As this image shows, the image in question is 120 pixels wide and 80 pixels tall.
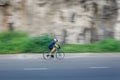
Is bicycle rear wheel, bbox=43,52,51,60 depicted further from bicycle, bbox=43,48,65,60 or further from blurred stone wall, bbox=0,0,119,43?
blurred stone wall, bbox=0,0,119,43

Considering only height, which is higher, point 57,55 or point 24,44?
point 24,44

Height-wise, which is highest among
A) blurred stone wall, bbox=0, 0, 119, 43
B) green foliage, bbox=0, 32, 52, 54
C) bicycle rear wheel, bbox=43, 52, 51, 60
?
blurred stone wall, bbox=0, 0, 119, 43

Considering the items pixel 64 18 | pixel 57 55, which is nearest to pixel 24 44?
pixel 57 55

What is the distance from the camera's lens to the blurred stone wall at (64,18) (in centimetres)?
2202

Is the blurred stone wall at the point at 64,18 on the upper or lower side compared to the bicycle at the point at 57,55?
upper

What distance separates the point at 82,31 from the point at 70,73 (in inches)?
383

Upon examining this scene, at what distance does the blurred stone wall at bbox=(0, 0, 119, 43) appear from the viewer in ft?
72.2

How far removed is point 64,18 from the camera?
22172mm

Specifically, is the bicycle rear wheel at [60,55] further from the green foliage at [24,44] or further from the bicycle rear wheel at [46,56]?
the green foliage at [24,44]

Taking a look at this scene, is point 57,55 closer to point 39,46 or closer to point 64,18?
point 39,46

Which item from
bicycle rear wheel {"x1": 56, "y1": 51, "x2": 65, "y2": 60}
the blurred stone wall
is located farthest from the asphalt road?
the blurred stone wall

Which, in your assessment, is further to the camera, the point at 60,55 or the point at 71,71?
the point at 60,55

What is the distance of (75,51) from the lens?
19281 millimetres

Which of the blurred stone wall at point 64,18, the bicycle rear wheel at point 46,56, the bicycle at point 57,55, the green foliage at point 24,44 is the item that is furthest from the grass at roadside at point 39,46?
the blurred stone wall at point 64,18
